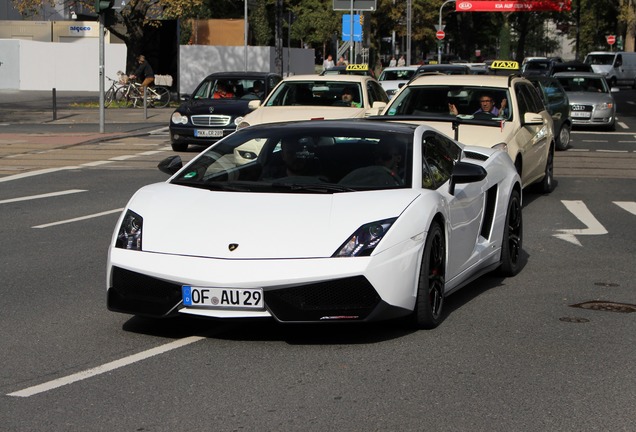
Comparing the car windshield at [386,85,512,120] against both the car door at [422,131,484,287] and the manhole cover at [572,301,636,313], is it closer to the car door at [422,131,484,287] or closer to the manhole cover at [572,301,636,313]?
the car door at [422,131,484,287]

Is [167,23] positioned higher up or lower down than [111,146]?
higher up

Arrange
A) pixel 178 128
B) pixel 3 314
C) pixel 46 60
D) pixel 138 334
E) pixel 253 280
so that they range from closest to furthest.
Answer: pixel 253 280, pixel 138 334, pixel 3 314, pixel 178 128, pixel 46 60

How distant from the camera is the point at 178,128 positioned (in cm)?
2352

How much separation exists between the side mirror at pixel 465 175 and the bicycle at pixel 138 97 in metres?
32.6

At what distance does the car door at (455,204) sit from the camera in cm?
800

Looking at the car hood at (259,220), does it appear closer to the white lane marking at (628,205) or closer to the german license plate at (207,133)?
the white lane marking at (628,205)

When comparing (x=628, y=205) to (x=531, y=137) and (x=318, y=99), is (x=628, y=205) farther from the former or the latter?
(x=318, y=99)

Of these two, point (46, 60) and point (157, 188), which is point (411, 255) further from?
point (46, 60)

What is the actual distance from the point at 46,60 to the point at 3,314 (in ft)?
150

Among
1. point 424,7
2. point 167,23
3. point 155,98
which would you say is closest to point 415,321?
point 155,98

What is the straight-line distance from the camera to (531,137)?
15.4 m

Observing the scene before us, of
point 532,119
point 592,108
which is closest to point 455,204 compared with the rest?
point 532,119

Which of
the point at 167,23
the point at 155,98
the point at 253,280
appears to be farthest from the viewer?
the point at 167,23

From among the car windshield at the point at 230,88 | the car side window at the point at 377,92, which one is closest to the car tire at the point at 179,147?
the car windshield at the point at 230,88
